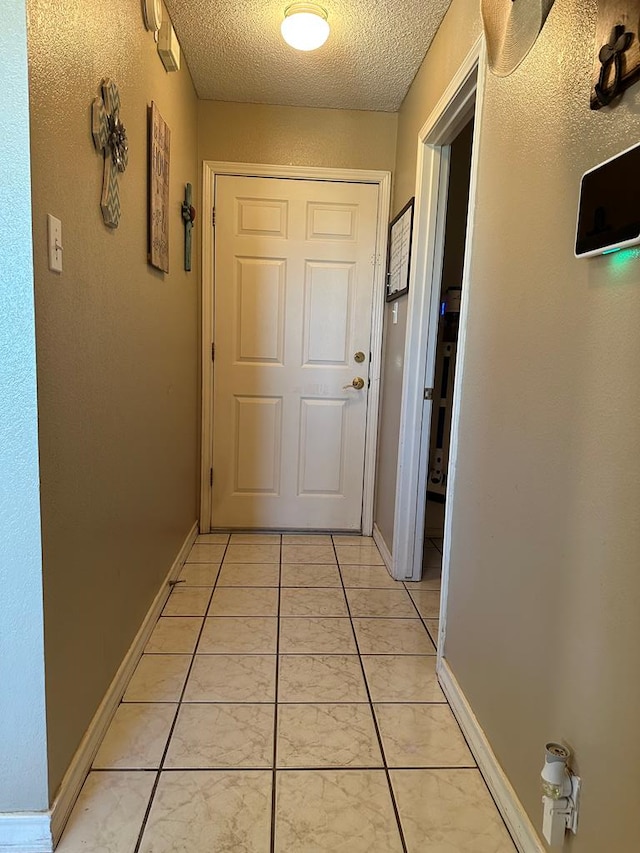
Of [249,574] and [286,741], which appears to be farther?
[249,574]

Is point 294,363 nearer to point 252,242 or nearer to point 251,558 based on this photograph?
point 252,242

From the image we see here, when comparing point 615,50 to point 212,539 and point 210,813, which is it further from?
point 212,539

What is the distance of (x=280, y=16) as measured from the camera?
2135 millimetres

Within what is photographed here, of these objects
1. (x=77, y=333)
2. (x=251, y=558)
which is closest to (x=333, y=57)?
(x=77, y=333)

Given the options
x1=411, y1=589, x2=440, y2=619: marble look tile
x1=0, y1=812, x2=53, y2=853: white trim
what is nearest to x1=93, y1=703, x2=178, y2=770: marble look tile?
x1=0, y1=812, x2=53, y2=853: white trim

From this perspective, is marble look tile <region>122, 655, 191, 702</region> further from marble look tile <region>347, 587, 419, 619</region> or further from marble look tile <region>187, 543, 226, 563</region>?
marble look tile <region>187, 543, 226, 563</region>

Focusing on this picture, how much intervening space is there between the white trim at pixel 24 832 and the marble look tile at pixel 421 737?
0.82 meters

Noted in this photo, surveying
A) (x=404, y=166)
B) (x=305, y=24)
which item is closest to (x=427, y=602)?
(x=404, y=166)

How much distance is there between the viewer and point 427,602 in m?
2.42

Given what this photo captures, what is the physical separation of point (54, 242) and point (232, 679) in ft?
4.59

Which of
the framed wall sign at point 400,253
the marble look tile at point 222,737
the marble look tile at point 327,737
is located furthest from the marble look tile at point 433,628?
the framed wall sign at point 400,253

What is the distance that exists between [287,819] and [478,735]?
21.6 inches

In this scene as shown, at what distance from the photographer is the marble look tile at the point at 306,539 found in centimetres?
311

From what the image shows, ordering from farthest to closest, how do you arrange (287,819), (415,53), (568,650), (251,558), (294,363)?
(294,363) → (251,558) → (415,53) → (287,819) → (568,650)
